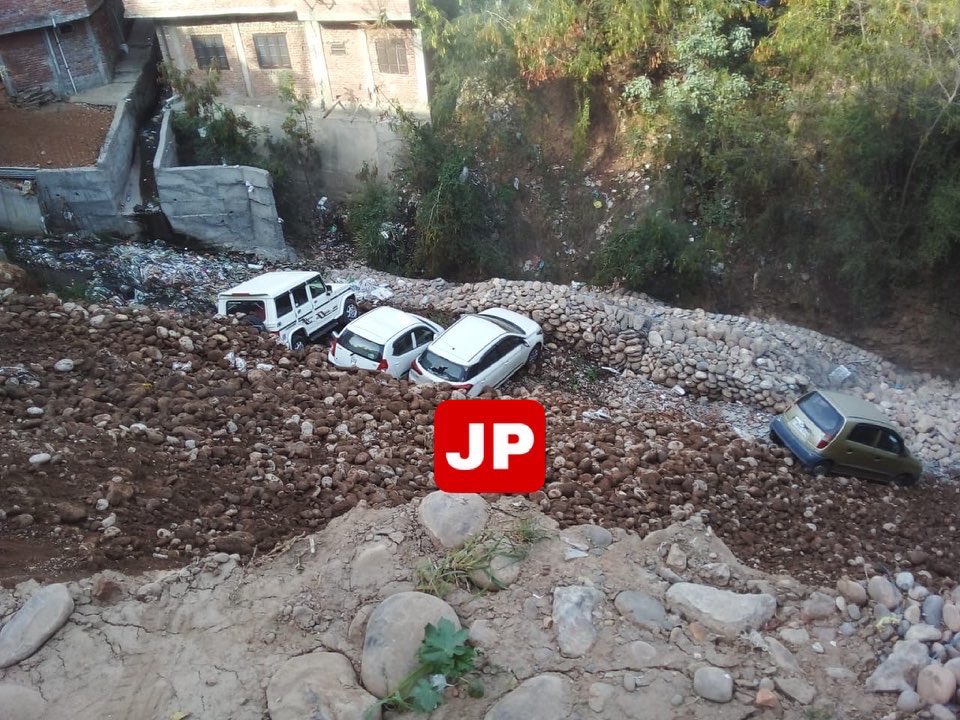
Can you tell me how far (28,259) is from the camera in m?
14.8

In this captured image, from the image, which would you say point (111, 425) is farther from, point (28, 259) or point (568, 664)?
point (28, 259)

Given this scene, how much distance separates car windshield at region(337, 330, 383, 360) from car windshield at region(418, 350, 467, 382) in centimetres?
74

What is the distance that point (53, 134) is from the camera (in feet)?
57.6

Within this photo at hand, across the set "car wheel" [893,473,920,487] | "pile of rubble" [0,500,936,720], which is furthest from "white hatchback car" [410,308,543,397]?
"car wheel" [893,473,920,487]

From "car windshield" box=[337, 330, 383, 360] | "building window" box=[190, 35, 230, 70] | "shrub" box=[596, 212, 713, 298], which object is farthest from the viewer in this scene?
"building window" box=[190, 35, 230, 70]

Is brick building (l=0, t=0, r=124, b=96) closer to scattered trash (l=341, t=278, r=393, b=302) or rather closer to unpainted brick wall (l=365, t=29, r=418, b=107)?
unpainted brick wall (l=365, t=29, r=418, b=107)

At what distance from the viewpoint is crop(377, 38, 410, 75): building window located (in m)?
17.4

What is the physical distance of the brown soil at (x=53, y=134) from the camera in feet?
54.2

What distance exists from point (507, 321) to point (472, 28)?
8.26m

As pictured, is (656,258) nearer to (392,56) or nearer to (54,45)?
(392,56)

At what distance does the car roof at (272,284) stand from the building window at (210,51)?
31.5 ft

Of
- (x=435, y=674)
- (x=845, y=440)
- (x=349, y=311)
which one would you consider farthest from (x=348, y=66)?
(x=435, y=674)

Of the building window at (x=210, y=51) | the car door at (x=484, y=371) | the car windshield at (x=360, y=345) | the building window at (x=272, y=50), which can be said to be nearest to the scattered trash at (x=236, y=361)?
the car windshield at (x=360, y=345)

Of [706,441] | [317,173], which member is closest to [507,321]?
[706,441]
